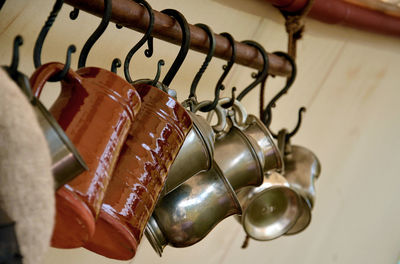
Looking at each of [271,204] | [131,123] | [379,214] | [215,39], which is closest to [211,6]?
[215,39]

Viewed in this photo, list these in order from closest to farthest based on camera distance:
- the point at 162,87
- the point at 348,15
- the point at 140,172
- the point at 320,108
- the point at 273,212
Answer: the point at 140,172, the point at 162,87, the point at 273,212, the point at 348,15, the point at 320,108

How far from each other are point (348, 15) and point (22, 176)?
1212mm

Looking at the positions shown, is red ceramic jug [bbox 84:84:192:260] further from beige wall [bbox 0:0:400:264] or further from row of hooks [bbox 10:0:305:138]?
beige wall [bbox 0:0:400:264]

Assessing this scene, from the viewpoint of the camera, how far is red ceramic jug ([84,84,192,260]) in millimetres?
603

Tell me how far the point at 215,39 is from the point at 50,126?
0.49 m

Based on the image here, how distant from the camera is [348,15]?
1.40 meters

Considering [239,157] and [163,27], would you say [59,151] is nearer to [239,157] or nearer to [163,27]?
[163,27]

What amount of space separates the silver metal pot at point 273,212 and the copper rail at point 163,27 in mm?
275

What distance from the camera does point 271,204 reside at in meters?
1.17

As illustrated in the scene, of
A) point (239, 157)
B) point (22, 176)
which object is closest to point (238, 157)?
point (239, 157)

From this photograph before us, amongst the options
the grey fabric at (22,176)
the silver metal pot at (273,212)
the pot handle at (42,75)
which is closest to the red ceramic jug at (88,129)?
the pot handle at (42,75)

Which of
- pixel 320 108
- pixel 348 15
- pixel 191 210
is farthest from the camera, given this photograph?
pixel 320 108

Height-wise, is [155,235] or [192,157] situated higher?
[192,157]

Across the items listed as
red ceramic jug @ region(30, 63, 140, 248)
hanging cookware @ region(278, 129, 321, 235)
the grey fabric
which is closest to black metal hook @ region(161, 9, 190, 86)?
red ceramic jug @ region(30, 63, 140, 248)
